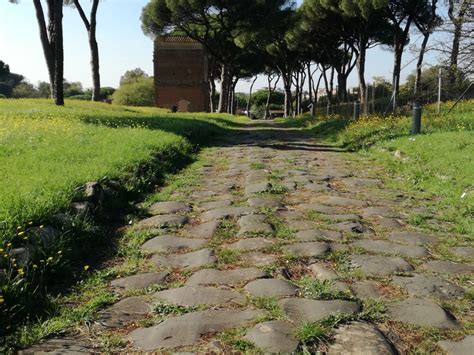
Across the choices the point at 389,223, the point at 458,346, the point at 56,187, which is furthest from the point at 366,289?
the point at 56,187

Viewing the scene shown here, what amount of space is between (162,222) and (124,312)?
1859 millimetres

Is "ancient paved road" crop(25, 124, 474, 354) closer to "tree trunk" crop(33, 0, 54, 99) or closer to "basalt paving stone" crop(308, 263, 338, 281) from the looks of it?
"basalt paving stone" crop(308, 263, 338, 281)

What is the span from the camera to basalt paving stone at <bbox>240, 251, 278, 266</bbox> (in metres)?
3.58

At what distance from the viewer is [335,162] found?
29.2 feet

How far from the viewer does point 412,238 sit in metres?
4.20

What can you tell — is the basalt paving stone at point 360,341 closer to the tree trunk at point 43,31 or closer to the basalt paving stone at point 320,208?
the basalt paving stone at point 320,208

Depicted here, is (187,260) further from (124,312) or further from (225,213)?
(225,213)

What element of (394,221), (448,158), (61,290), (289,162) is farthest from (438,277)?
(289,162)

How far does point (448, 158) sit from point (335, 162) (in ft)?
7.46

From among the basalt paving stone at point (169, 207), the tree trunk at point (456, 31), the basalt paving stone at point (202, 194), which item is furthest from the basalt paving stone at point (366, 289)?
the tree trunk at point (456, 31)

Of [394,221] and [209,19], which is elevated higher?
[209,19]

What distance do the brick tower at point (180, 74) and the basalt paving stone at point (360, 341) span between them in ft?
158

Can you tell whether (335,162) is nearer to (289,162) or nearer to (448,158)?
(289,162)

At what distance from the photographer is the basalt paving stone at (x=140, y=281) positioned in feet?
10.6
